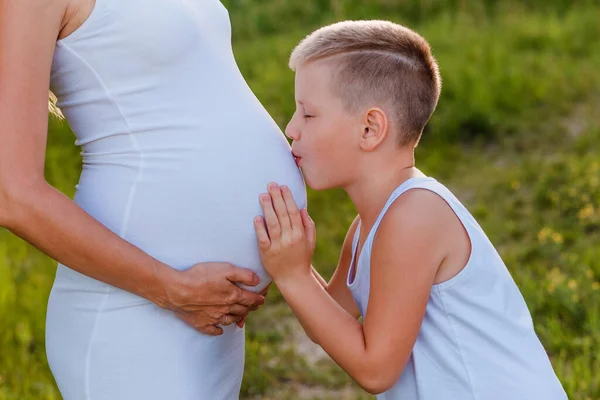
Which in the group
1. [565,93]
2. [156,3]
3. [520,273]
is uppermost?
[156,3]

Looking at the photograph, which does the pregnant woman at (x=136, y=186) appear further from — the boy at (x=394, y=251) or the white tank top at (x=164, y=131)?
the boy at (x=394, y=251)

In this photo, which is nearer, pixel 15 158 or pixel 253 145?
pixel 15 158

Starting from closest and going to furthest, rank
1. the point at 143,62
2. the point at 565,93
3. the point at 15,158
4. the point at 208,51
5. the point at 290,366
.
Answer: the point at 15,158 < the point at 143,62 < the point at 208,51 < the point at 290,366 < the point at 565,93

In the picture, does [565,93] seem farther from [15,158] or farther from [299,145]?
[15,158]

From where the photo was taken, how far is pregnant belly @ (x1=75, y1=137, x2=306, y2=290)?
1.88m

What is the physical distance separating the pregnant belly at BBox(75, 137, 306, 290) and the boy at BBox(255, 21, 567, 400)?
0.16 ft

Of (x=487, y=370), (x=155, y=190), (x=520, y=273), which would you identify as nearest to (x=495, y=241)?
(x=520, y=273)

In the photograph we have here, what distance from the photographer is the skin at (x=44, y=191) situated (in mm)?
1706

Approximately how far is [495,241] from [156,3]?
11.0 feet

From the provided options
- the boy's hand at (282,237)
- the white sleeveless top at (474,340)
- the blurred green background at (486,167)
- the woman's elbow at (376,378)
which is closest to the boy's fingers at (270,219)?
the boy's hand at (282,237)

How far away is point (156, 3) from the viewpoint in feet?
6.09

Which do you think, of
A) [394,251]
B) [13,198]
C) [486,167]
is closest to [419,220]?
[394,251]

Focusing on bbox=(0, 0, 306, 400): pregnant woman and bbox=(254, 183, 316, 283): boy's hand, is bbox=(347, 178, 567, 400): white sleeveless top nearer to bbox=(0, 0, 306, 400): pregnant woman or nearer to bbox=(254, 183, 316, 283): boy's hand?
bbox=(254, 183, 316, 283): boy's hand

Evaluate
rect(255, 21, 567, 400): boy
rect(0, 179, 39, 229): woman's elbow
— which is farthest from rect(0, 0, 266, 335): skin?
rect(255, 21, 567, 400): boy
